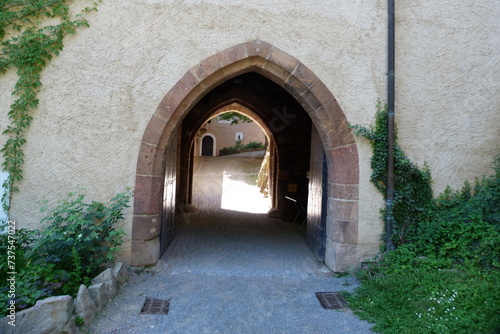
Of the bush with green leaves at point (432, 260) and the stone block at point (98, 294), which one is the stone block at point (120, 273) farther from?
the bush with green leaves at point (432, 260)

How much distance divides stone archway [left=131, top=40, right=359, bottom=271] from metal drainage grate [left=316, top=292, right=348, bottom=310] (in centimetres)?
53

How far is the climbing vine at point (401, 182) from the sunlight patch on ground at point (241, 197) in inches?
200

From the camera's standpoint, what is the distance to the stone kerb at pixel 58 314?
211 cm

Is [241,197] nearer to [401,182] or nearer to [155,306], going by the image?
[401,182]

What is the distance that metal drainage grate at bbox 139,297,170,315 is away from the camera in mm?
2831

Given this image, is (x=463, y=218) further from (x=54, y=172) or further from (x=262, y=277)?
(x=54, y=172)

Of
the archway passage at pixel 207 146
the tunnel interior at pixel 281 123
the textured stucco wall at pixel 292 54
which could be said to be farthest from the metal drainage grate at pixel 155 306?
the archway passage at pixel 207 146

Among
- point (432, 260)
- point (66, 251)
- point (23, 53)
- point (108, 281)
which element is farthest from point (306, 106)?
point (23, 53)

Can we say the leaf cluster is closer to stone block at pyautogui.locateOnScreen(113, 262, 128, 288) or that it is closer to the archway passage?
the archway passage

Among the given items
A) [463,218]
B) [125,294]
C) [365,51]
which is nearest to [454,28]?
[365,51]

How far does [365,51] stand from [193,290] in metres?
3.41

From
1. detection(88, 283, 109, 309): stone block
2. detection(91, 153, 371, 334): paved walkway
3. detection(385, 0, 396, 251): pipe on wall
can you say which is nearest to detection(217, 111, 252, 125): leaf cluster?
detection(91, 153, 371, 334): paved walkway

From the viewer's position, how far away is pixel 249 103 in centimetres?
789

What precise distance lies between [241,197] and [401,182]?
745cm
